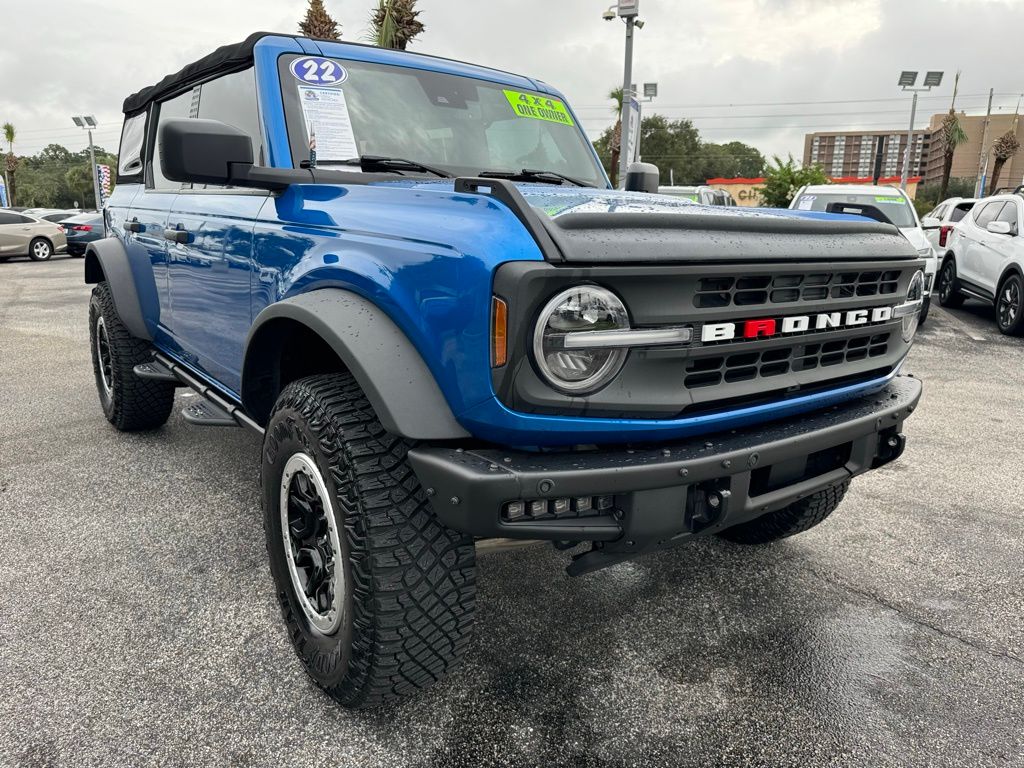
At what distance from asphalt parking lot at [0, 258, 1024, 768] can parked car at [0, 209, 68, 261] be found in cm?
1886

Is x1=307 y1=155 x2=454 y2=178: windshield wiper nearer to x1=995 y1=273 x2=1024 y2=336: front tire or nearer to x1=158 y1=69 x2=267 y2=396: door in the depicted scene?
x1=158 y1=69 x2=267 y2=396: door

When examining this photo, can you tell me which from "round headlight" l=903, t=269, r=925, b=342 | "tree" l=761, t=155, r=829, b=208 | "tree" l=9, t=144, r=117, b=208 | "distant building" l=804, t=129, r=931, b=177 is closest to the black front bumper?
"round headlight" l=903, t=269, r=925, b=342

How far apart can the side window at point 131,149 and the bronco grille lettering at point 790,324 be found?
3.80 meters

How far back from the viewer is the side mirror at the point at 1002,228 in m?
8.66

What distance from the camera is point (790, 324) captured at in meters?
1.99

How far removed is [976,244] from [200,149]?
34.1ft

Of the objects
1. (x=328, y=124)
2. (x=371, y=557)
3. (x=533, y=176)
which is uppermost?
(x=328, y=124)

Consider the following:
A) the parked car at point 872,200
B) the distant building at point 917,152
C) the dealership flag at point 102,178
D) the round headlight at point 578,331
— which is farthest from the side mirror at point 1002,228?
the distant building at point 917,152

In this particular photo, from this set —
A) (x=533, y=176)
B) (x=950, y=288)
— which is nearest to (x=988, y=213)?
(x=950, y=288)

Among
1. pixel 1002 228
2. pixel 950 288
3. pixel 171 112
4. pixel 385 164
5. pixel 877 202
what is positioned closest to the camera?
pixel 385 164

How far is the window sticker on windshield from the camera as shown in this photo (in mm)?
2652

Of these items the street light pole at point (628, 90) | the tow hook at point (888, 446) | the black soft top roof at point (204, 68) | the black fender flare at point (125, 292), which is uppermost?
the street light pole at point (628, 90)

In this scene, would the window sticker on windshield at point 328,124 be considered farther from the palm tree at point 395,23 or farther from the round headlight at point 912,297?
the palm tree at point 395,23

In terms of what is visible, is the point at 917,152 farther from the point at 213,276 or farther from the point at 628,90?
the point at 213,276
